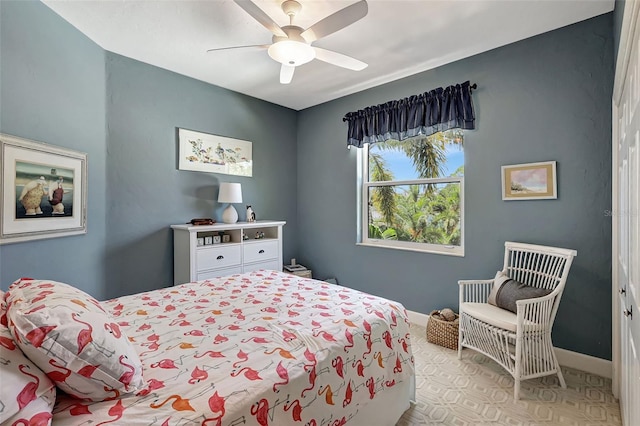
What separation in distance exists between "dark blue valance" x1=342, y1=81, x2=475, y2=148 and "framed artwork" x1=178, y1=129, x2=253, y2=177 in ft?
4.36

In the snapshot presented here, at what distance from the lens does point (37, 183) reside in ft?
7.10

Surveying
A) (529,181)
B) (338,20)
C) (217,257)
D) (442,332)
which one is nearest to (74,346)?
(338,20)

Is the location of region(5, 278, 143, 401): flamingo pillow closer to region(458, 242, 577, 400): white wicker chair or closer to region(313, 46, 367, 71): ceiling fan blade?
region(313, 46, 367, 71): ceiling fan blade

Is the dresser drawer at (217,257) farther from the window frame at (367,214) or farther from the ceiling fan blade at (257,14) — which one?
the ceiling fan blade at (257,14)

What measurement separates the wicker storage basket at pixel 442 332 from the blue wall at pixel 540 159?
0.33 metres

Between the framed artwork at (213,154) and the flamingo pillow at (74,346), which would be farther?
the framed artwork at (213,154)

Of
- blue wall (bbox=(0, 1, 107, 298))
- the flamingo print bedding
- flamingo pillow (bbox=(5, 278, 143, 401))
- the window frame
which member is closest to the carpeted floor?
the flamingo print bedding

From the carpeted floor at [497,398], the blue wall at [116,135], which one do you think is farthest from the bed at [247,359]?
the blue wall at [116,135]

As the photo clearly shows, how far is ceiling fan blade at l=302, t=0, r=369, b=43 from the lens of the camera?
1.75 metres

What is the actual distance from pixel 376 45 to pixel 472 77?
0.97m

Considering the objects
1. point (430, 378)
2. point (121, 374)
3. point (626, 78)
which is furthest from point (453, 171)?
point (121, 374)

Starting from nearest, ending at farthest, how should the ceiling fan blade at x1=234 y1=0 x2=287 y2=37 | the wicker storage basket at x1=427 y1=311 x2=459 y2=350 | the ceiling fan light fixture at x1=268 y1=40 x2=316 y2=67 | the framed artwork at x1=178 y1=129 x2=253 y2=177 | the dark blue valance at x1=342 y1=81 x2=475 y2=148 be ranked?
the ceiling fan blade at x1=234 y1=0 x2=287 y2=37
the ceiling fan light fixture at x1=268 y1=40 x2=316 y2=67
the wicker storage basket at x1=427 y1=311 x2=459 y2=350
the dark blue valance at x1=342 y1=81 x2=475 y2=148
the framed artwork at x1=178 y1=129 x2=253 y2=177

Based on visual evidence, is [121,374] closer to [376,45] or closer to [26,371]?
[26,371]

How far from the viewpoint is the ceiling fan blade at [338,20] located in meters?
1.75
